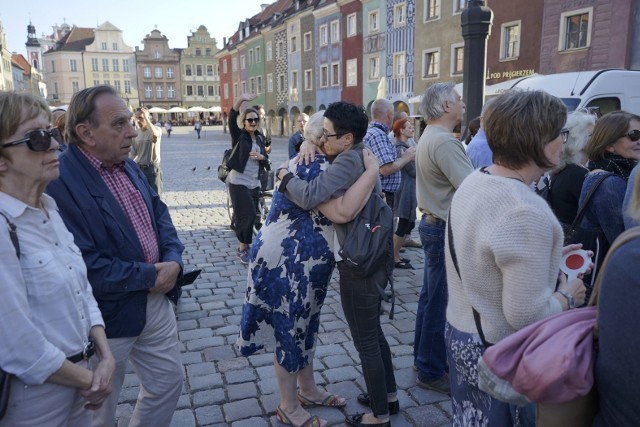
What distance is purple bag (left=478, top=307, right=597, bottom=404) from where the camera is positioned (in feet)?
4.43

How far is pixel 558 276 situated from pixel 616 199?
5.14 feet

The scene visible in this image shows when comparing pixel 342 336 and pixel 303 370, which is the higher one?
pixel 303 370

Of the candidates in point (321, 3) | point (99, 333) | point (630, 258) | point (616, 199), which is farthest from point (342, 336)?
point (321, 3)

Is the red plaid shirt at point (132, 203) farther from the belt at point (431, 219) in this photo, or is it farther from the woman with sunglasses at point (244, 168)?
the woman with sunglasses at point (244, 168)

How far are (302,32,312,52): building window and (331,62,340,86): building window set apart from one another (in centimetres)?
424

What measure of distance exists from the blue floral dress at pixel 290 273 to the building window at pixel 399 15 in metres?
27.6

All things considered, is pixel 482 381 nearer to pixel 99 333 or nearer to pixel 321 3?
pixel 99 333

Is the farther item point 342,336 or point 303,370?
point 342,336

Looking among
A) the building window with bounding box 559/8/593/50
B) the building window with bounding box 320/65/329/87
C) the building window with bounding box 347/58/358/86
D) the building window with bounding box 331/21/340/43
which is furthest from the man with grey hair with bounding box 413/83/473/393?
the building window with bounding box 320/65/329/87

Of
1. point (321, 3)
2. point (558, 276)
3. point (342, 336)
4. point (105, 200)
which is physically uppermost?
point (321, 3)

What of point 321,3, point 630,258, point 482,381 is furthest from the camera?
point 321,3

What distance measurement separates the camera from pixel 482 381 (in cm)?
164

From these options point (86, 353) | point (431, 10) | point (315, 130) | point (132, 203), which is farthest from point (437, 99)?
point (431, 10)

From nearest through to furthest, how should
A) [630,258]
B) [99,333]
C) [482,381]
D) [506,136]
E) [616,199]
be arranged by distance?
[630,258] < [482,381] < [506,136] < [99,333] < [616,199]
